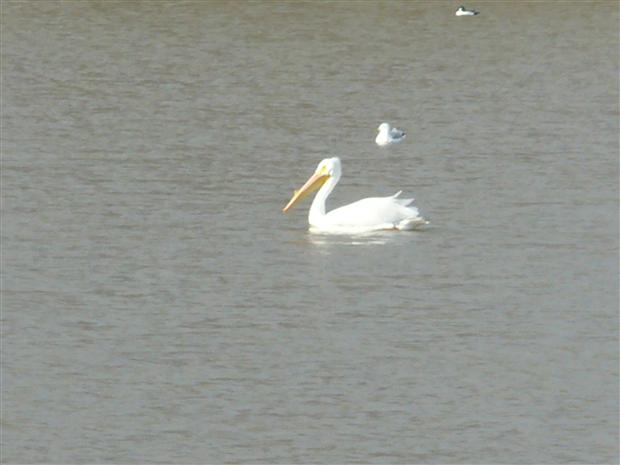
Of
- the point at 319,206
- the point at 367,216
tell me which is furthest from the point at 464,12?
the point at 367,216

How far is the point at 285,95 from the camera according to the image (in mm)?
25781

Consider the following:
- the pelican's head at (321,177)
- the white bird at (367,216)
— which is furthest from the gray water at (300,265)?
the pelican's head at (321,177)

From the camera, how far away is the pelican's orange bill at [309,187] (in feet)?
58.5

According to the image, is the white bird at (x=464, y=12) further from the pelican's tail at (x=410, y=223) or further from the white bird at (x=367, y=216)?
the pelican's tail at (x=410, y=223)

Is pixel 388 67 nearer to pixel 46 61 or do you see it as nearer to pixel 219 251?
pixel 46 61

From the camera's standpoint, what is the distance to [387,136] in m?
21.5

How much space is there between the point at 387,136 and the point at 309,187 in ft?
12.0

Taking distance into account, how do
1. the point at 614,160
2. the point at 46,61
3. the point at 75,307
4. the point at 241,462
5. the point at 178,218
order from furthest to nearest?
the point at 46,61
the point at 614,160
the point at 178,218
the point at 75,307
the point at 241,462

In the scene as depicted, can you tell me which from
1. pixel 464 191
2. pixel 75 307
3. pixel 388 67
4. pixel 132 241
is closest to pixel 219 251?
pixel 132 241

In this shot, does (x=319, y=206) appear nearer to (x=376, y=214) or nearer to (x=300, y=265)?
(x=376, y=214)

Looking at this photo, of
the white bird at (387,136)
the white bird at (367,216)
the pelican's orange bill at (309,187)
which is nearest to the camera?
the white bird at (367,216)

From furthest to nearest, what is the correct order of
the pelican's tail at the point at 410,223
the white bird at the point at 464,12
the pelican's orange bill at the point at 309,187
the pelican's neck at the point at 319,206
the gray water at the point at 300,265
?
the white bird at the point at 464,12
the pelican's orange bill at the point at 309,187
the pelican's neck at the point at 319,206
the pelican's tail at the point at 410,223
the gray water at the point at 300,265

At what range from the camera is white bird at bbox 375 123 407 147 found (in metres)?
21.5

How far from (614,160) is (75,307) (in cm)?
773
